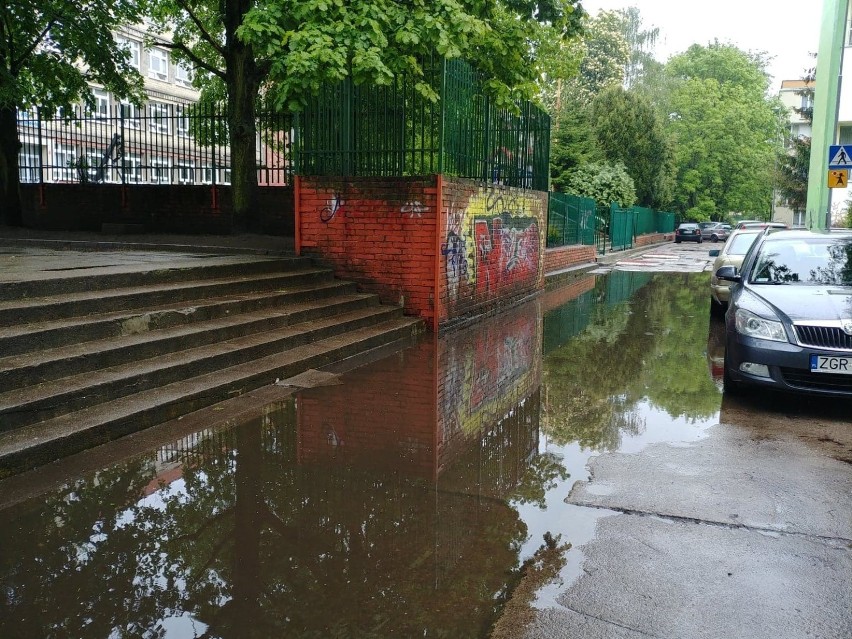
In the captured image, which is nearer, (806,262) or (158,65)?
(806,262)

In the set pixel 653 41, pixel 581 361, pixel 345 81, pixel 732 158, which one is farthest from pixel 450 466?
pixel 653 41

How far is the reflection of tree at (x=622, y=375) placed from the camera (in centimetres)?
671

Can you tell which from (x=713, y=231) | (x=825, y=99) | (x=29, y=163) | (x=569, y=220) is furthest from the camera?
(x=713, y=231)

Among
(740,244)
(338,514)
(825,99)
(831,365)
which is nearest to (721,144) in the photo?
(825,99)

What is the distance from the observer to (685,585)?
368 centimetres

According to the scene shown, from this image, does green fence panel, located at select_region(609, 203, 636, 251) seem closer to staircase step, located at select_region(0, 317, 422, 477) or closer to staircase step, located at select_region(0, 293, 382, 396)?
staircase step, located at select_region(0, 293, 382, 396)

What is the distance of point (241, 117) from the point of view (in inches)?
615

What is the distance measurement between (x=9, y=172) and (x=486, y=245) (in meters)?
11.4

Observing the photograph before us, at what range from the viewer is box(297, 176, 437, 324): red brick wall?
11164 millimetres

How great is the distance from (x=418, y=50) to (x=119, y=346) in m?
7.34

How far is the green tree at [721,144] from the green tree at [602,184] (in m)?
Result: 20.5

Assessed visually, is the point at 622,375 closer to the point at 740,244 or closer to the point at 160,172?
the point at 740,244

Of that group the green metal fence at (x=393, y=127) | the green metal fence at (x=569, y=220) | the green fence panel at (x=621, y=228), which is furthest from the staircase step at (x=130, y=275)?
the green fence panel at (x=621, y=228)

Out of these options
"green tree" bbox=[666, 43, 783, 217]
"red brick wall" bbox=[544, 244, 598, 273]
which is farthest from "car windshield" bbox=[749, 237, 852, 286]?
"green tree" bbox=[666, 43, 783, 217]
